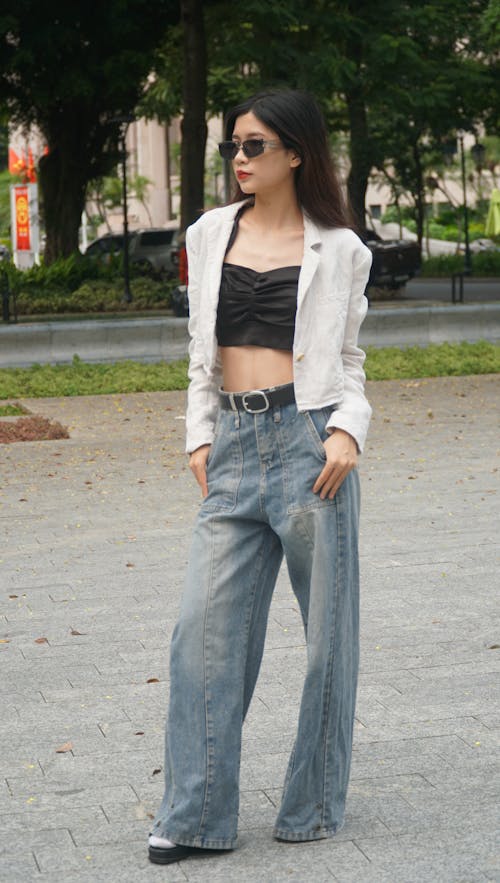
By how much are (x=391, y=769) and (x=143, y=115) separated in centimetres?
3560

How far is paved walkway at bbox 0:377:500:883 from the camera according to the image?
3766mm

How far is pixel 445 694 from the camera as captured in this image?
5148mm

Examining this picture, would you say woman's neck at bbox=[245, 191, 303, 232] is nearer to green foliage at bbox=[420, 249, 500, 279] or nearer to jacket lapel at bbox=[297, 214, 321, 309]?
jacket lapel at bbox=[297, 214, 321, 309]

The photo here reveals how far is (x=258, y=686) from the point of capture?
210 inches

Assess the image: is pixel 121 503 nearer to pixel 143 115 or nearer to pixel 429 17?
pixel 429 17

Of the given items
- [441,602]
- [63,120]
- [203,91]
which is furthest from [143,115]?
[441,602]

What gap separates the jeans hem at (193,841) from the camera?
3676 millimetres

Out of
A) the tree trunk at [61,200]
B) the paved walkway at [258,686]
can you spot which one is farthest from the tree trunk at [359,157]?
the paved walkway at [258,686]

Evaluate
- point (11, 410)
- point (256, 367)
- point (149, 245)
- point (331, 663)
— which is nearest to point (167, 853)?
point (331, 663)

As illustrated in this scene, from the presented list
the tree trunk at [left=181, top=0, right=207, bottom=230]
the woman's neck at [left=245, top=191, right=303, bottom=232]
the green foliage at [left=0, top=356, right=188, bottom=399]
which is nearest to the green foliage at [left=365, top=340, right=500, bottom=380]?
the green foliage at [left=0, top=356, right=188, bottom=399]

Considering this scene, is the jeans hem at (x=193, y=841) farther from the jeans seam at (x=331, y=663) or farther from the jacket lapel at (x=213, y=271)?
the jacket lapel at (x=213, y=271)

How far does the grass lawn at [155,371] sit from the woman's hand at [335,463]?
12169mm

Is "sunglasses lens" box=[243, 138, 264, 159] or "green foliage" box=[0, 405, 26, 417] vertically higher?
"sunglasses lens" box=[243, 138, 264, 159]

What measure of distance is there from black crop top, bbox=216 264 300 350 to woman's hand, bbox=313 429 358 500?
27 centimetres
